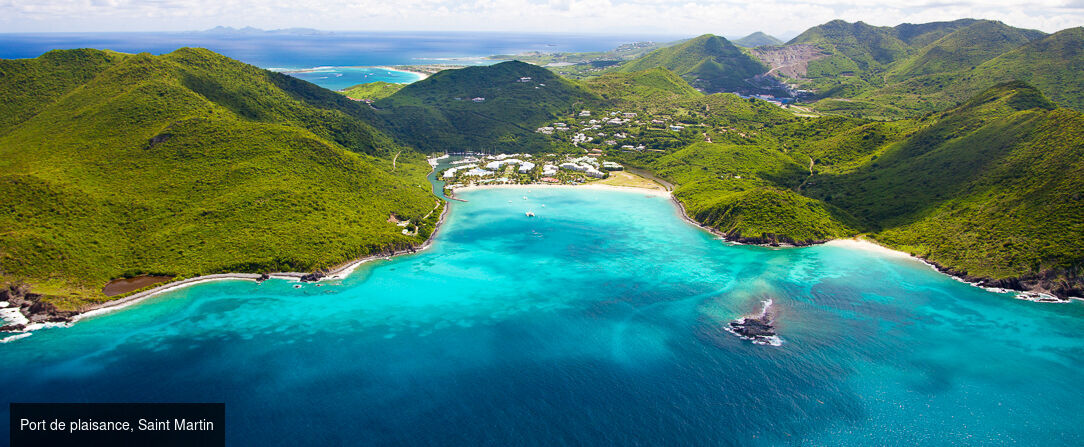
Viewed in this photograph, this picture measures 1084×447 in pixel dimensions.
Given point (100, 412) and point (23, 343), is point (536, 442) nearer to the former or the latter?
point (100, 412)

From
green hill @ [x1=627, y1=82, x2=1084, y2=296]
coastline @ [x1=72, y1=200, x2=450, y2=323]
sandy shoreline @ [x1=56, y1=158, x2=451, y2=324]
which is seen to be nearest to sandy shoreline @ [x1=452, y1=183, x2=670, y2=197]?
green hill @ [x1=627, y1=82, x2=1084, y2=296]

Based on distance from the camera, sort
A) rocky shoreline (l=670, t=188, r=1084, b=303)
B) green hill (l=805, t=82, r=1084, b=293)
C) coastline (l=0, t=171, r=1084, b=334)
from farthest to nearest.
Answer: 1. green hill (l=805, t=82, r=1084, b=293)
2. rocky shoreline (l=670, t=188, r=1084, b=303)
3. coastline (l=0, t=171, r=1084, b=334)

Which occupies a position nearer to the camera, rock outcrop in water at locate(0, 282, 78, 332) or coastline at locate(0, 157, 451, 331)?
coastline at locate(0, 157, 451, 331)

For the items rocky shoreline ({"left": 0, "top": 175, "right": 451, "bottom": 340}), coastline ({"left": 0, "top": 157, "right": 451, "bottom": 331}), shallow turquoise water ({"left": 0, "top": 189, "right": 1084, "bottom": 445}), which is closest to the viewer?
shallow turquoise water ({"left": 0, "top": 189, "right": 1084, "bottom": 445})

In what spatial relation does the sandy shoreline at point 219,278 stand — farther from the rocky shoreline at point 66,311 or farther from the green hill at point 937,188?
the green hill at point 937,188

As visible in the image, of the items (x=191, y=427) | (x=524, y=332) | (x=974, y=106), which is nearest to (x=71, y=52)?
(x=191, y=427)

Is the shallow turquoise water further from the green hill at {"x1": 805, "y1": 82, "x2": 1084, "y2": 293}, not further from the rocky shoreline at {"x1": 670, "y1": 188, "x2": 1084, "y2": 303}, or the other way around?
the green hill at {"x1": 805, "y1": 82, "x2": 1084, "y2": 293}
